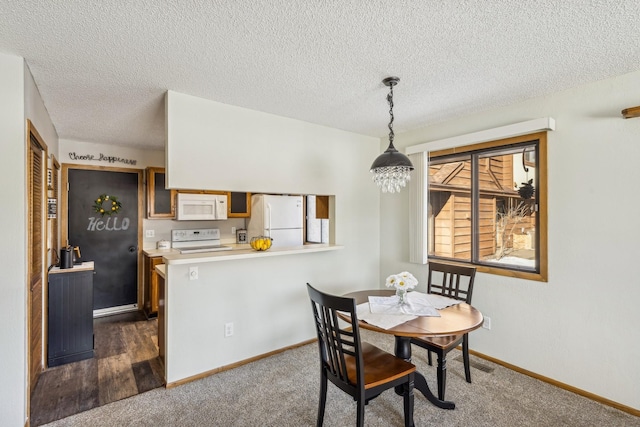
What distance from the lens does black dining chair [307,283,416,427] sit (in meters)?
1.74

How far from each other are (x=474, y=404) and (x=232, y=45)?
2.90m

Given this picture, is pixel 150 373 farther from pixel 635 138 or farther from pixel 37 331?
pixel 635 138

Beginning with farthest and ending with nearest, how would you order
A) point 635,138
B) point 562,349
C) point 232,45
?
point 562,349, point 635,138, point 232,45

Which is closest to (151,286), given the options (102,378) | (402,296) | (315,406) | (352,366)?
(102,378)

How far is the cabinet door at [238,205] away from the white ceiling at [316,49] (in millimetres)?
2040

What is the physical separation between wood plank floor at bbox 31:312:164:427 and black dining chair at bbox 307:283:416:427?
157cm

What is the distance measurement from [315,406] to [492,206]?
2398 mm

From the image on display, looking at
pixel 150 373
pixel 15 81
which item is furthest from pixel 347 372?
pixel 15 81

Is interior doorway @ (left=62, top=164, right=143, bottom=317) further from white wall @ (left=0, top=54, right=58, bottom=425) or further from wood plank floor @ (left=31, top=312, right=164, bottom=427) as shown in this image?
white wall @ (left=0, top=54, right=58, bottom=425)

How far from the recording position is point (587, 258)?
2.43 m

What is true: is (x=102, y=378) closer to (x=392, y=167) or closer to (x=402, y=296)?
(x=402, y=296)

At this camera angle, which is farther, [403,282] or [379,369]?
[403,282]

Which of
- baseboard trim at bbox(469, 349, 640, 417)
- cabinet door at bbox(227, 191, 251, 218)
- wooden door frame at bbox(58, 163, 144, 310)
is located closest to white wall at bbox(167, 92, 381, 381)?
baseboard trim at bbox(469, 349, 640, 417)

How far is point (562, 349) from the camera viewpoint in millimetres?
2555
